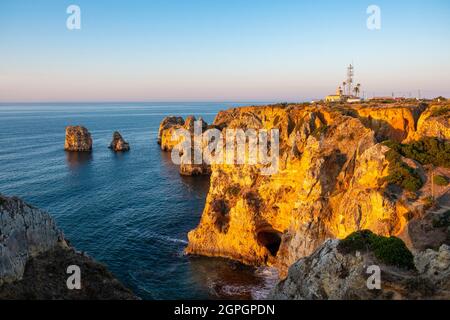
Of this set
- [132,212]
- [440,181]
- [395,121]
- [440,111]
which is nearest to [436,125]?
[440,111]

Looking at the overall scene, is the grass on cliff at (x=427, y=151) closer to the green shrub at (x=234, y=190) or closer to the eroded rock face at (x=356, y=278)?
the eroded rock face at (x=356, y=278)

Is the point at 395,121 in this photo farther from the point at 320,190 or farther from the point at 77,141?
the point at 77,141

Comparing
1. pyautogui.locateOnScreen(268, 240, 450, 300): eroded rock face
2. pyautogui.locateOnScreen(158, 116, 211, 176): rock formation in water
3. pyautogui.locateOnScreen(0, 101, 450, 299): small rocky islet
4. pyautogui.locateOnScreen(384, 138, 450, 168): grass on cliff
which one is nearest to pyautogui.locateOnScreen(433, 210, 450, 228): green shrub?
pyautogui.locateOnScreen(0, 101, 450, 299): small rocky islet

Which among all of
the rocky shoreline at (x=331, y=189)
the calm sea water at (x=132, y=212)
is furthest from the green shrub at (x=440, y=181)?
the calm sea water at (x=132, y=212)

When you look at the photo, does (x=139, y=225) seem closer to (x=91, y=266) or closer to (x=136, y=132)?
(x=91, y=266)

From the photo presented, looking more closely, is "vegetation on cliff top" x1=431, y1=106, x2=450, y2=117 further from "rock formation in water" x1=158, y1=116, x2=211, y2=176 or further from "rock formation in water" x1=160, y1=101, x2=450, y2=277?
"rock formation in water" x1=158, y1=116, x2=211, y2=176
